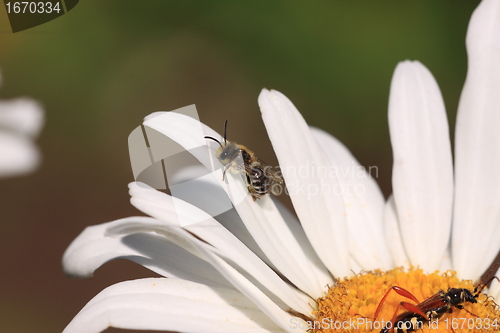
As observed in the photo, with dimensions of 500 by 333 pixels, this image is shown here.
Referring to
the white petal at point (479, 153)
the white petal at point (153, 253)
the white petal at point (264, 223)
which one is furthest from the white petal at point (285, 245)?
the white petal at point (479, 153)

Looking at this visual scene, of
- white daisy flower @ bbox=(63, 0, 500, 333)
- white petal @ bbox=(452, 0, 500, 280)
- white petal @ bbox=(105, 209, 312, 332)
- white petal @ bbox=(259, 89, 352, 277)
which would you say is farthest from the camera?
white petal @ bbox=(452, 0, 500, 280)

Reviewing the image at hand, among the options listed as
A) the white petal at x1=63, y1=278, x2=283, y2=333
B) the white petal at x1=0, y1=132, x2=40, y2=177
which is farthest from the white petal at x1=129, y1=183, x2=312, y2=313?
the white petal at x1=0, y1=132, x2=40, y2=177

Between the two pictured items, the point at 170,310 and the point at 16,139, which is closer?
the point at 170,310

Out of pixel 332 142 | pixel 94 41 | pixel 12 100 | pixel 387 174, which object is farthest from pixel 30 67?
pixel 387 174

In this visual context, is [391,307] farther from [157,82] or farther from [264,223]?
[157,82]

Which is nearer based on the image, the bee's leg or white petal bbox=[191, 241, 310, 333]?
white petal bbox=[191, 241, 310, 333]

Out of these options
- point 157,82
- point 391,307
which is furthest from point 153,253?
point 157,82

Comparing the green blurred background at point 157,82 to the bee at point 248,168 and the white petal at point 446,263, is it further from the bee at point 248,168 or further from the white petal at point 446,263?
the white petal at point 446,263

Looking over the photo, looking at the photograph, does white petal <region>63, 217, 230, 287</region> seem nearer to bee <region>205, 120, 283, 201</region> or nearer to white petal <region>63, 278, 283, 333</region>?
white petal <region>63, 278, 283, 333</region>
